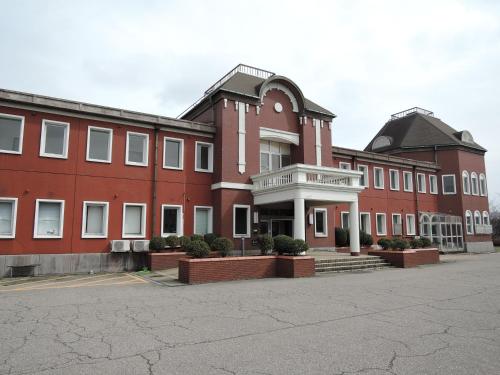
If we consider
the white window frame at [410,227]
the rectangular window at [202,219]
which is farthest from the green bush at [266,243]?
the white window frame at [410,227]

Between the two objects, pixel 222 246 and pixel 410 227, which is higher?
pixel 410 227

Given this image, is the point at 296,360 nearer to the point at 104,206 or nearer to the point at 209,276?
the point at 209,276

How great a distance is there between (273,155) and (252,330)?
17.9 metres

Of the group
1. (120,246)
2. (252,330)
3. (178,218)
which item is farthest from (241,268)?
(252,330)

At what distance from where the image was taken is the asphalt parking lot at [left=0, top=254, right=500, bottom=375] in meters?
5.17

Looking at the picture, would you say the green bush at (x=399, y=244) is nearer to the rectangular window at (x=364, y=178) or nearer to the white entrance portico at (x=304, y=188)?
the white entrance portico at (x=304, y=188)

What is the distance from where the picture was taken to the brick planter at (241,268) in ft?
44.8

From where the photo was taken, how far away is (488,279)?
14.3m

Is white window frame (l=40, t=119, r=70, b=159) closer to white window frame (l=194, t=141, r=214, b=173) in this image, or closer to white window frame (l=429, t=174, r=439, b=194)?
white window frame (l=194, t=141, r=214, b=173)

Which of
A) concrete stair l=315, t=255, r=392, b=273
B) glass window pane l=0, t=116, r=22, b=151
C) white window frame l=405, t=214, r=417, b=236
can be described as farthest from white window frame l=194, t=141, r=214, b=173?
white window frame l=405, t=214, r=417, b=236

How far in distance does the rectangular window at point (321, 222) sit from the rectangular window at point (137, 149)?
10935 mm

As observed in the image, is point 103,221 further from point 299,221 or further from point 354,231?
point 354,231

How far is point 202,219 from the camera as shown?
21.4 m

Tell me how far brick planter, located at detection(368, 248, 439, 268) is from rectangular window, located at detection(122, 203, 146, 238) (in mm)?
12222
